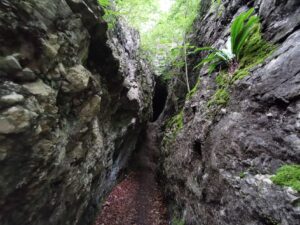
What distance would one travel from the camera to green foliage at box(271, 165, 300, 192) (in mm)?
2084

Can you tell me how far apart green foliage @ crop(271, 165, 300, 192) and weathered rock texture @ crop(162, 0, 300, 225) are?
0.07 meters

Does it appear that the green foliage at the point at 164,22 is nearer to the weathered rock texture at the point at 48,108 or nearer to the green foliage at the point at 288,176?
the weathered rock texture at the point at 48,108

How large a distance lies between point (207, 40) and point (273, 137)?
18.8ft

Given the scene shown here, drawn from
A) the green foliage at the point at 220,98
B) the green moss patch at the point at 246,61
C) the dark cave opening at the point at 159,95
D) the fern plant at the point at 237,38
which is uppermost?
the dark cave opening at the point at 159,95

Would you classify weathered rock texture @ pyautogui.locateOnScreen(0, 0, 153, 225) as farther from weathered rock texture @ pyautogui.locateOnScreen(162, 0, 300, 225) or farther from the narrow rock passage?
weathered rock texture @ pyautogui.locateOnScreen(162, 0, 300, 225)

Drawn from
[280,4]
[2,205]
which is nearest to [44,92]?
[2,205]

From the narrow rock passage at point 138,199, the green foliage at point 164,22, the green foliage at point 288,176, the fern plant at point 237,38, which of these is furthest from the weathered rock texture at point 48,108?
the green foliage at point 164,22

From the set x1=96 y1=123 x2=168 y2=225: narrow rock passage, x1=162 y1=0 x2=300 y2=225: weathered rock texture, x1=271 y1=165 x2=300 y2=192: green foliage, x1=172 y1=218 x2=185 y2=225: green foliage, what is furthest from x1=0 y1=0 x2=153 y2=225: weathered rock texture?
x1=271 y1=165 x2=300 y2=192: green foliage

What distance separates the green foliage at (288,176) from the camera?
2084 mm

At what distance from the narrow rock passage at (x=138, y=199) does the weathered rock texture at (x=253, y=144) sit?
3.71ft

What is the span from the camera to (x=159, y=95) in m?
13.1

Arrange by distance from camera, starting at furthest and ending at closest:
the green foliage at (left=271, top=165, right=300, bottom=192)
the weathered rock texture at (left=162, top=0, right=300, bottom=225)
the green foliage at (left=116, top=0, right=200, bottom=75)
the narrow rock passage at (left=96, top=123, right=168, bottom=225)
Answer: the green foliage at (left=116, top=0, right=200, bottom=75)
the narrow rock passage at (left=96, top=123, right=168, bottom=225)
the weathered rock texture at (left=162, top=0, right=300, bottom=225)
the green foliage at (left=271, top=165, right=300, bottom=192)

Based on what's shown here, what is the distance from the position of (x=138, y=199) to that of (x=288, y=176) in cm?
517

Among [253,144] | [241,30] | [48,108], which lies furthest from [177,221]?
[241,30]
